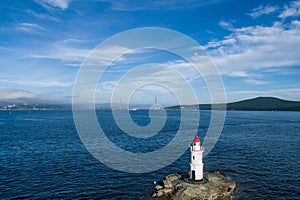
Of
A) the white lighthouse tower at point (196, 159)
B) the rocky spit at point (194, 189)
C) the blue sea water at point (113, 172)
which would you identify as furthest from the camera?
the blue sea water at point (113, 172)

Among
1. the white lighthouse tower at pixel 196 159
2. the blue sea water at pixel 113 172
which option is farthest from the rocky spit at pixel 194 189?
the blue sea water at pixel 113 172

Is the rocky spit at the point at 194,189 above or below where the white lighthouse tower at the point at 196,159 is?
below

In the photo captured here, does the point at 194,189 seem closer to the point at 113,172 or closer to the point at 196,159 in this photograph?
the point at 196,159

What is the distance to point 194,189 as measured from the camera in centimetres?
2948

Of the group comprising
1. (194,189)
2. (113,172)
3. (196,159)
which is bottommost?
(113,172)

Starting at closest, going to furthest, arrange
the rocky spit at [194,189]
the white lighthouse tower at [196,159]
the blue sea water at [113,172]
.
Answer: the rocky spit at [194,189]
the white lighthouse tower at [196,159]
the blue sea water at [113,172]

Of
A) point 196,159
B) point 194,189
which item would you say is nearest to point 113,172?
point 196,159

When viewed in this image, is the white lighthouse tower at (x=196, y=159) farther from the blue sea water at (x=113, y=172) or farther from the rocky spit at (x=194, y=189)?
the blue sea water at (x=113, y=172)

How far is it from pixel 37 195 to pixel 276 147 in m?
53.6

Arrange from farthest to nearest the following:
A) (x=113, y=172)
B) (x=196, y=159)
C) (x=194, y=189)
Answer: (x=113, y=172), (x=196, y=159), (x=194, y=189)

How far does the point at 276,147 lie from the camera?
59688 mm

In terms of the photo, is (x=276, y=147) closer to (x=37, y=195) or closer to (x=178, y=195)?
(x=178, y=195)

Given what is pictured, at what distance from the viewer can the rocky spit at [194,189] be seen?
2840 cm

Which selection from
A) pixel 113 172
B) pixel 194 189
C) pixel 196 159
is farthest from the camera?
pixel 113 172
